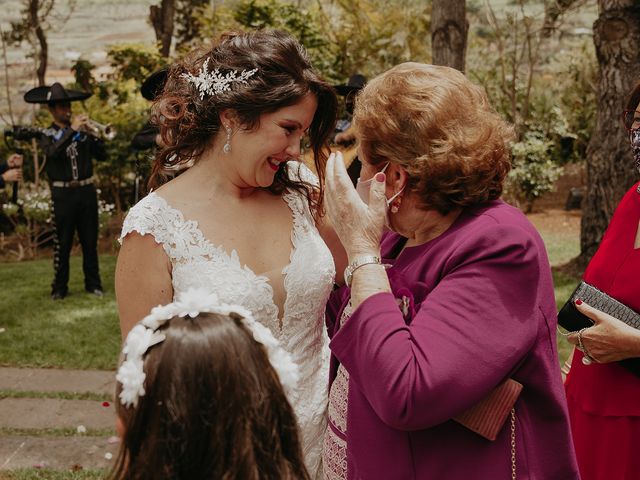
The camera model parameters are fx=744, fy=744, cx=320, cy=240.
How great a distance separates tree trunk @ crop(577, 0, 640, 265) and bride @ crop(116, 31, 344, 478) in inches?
234

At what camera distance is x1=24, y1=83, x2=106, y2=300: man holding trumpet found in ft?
30.1

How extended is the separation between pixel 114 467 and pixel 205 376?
0.29 metres

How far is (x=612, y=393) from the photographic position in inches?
101

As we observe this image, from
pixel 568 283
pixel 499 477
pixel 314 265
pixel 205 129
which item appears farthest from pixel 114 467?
pixel 568 283

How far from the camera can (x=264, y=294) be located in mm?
2373

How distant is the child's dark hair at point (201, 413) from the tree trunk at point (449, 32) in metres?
6.62

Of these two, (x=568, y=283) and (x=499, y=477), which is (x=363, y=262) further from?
(x=568, y=283)

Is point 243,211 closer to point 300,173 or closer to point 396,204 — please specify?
point 300,173

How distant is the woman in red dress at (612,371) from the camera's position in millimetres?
2502

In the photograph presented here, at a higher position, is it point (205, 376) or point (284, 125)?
point (284, 125)

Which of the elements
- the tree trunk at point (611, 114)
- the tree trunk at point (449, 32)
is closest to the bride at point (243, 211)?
the tree trunk at point (449, 32)

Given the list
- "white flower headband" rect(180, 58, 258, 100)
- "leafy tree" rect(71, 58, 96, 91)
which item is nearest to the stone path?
"white flower headband" rect(180, 58, 258, 100)

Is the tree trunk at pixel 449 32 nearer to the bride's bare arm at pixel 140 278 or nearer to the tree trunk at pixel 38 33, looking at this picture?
the bride's bare arm at pixel 140 278

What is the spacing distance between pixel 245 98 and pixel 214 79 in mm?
153
